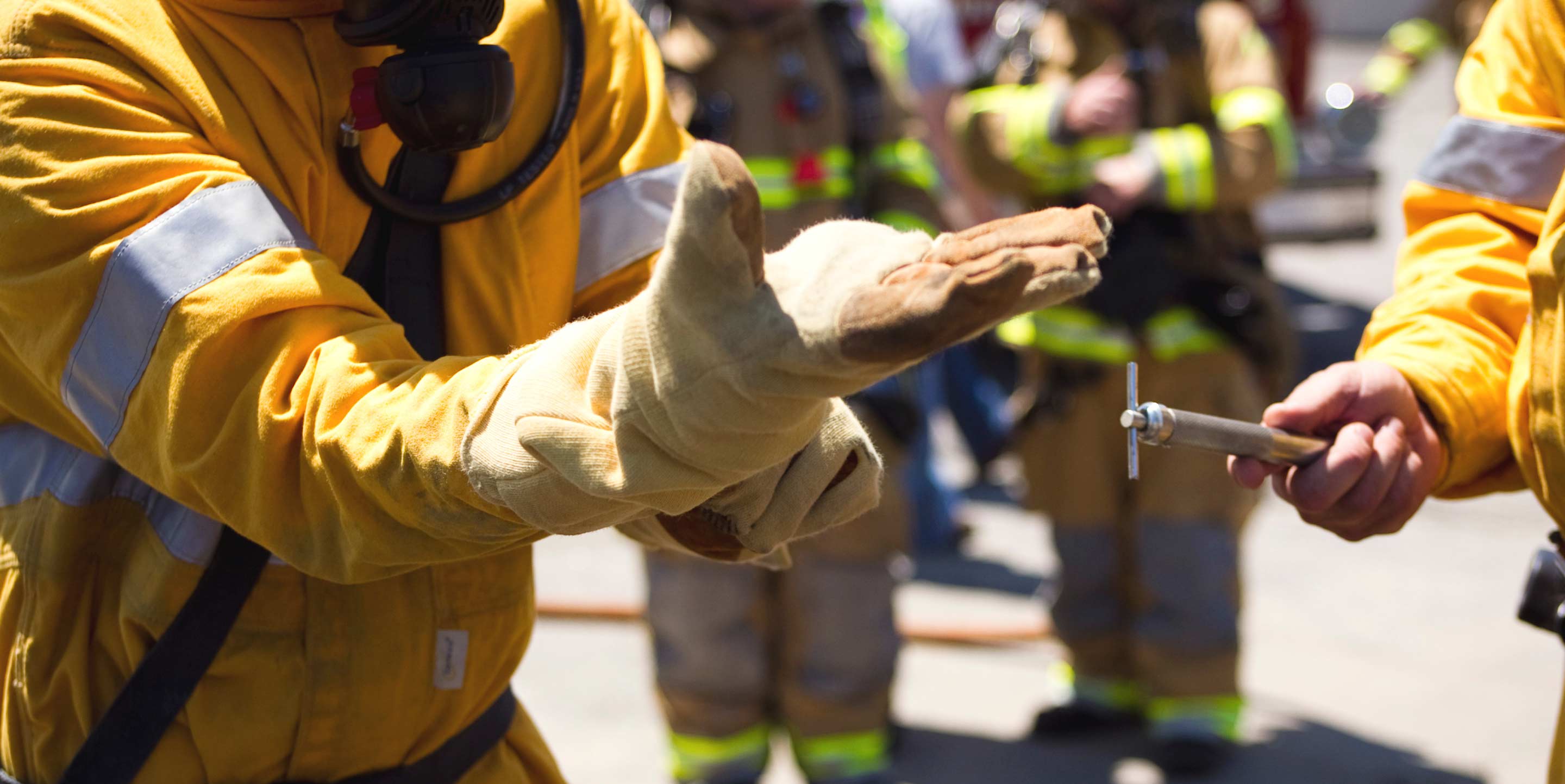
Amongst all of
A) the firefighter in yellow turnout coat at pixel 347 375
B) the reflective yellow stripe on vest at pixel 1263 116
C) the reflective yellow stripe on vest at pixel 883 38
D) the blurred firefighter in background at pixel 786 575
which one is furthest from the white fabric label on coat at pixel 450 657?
the reflective yellow stripe on vest at pixel 1263 116

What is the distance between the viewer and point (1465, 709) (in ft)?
13.4

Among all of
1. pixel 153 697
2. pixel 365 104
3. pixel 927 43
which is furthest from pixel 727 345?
pixel 927 43

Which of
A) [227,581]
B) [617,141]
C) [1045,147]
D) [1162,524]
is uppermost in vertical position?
[617,141]

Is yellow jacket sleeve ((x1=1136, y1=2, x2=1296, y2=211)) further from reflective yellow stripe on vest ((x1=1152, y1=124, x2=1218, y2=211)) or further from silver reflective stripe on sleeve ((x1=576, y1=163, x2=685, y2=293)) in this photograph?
silver reflective stripe on sleeve ((x1=576, y1=163, x2=685, y2=293))

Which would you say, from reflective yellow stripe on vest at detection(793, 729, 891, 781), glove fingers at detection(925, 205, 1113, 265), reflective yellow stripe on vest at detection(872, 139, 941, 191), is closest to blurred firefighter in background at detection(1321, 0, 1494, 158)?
reflective yellow stripe on vest at detection(872, 139, 941, 191)

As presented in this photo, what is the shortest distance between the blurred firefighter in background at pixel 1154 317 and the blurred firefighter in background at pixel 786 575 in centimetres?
49

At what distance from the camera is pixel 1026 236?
108 cm

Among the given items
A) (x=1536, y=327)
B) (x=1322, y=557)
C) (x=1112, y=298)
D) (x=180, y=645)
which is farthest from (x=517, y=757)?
(x=1322, y=557)

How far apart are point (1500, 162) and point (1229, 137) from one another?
1882mm

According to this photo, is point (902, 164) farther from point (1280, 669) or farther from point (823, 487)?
point (823, 487)

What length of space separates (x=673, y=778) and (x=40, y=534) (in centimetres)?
231

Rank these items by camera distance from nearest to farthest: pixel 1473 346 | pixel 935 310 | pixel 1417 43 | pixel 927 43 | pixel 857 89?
pixel 935 310 → pixel 1473 346 → pixel 857 89 → pixel 927 43 → pixel 1417 43

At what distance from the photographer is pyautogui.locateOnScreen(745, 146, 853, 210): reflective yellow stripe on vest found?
3543 millimetres

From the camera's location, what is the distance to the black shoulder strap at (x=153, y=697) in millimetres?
1523
